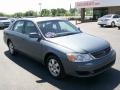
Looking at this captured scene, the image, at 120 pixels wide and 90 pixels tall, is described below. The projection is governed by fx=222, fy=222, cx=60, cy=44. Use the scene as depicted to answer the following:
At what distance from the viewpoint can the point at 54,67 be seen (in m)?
6.04

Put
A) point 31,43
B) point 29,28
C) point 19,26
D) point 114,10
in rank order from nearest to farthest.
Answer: point 31,43 < point 29,28 < point 19,26 < point 114,10

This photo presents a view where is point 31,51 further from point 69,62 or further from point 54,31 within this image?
point 69,62

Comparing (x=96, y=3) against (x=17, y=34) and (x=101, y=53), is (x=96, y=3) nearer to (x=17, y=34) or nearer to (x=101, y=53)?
(x=17, y=34)

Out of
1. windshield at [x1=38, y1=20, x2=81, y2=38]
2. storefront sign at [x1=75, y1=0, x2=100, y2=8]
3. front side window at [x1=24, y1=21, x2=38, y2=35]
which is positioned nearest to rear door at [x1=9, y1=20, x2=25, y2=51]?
front side window at [x1=24, y1=21, x2=38, y2=35]

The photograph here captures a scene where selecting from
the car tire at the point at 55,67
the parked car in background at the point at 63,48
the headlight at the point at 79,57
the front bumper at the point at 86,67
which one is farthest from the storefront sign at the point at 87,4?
the headlight at the point at 79,57

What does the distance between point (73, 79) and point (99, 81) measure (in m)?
0.70

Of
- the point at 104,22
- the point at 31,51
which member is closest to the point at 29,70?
the point at 31,51

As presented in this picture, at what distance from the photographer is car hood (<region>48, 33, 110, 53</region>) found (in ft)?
18.0

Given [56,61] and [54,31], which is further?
[54,31]

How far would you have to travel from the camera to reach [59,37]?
6340mm

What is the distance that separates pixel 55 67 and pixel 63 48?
0.66 metres

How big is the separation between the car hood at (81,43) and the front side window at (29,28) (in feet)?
3.11

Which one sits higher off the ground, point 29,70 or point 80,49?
point 80,49

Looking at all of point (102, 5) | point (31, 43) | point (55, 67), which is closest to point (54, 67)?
point (55, 67)
